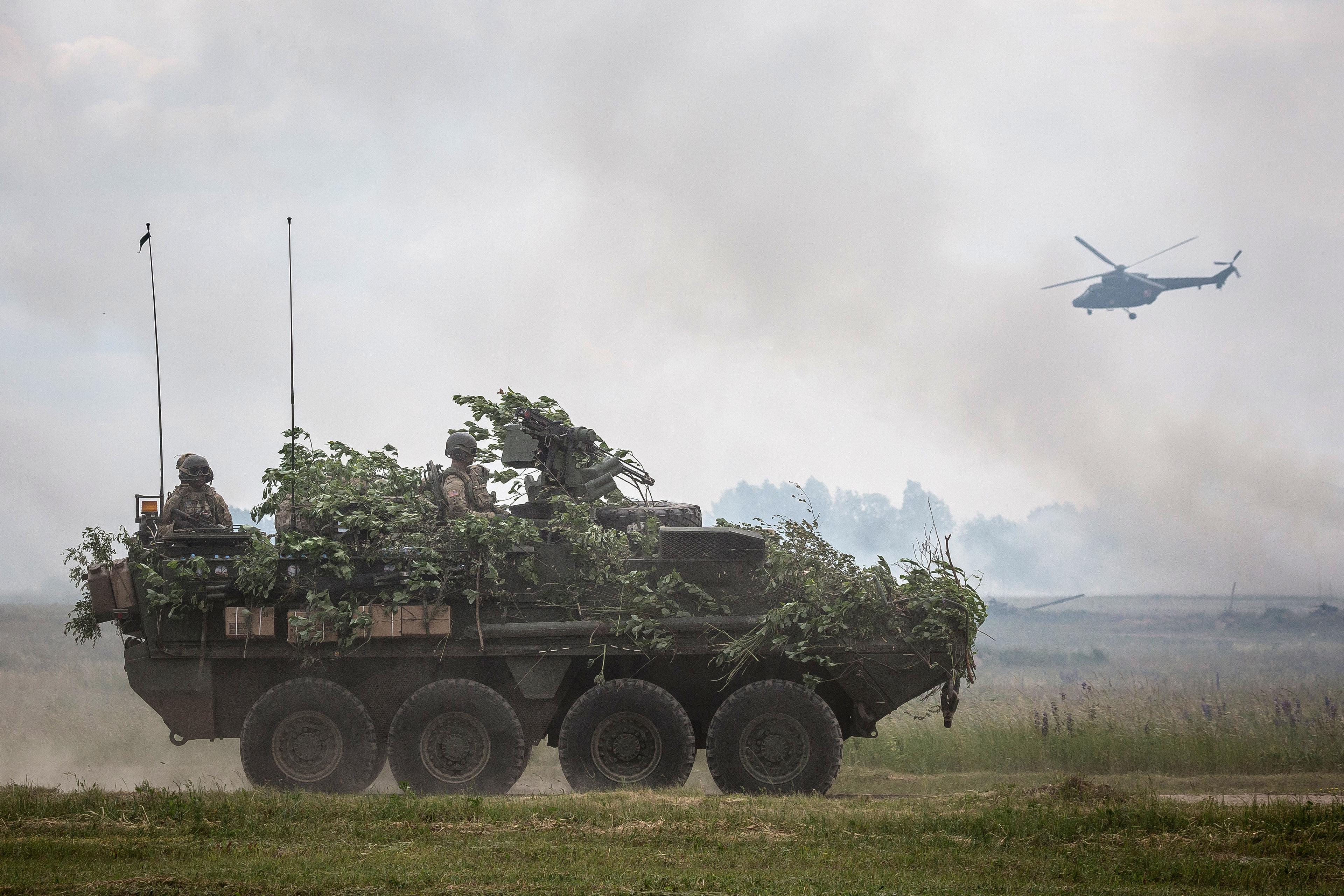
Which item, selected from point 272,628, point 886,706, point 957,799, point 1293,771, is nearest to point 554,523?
point 272,628

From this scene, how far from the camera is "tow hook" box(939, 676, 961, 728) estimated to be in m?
11.0

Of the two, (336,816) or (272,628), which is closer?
(336,816)

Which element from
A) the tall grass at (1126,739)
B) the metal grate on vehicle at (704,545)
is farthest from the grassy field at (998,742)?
the metal grate on vehicle at (704,545)

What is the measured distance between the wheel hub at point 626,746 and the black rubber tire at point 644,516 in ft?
6.70

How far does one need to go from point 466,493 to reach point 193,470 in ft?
9.08

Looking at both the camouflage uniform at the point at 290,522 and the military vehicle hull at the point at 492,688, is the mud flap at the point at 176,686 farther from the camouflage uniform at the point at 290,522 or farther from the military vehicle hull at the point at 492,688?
the camouflage uniform at the point at 290,522

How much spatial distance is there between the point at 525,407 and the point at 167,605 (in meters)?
4.08

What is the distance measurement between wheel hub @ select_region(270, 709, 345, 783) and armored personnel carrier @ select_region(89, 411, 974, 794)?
0.05 feet

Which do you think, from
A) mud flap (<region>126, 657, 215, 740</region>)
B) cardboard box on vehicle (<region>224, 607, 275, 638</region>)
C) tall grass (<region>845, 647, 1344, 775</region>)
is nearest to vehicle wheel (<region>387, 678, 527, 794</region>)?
cardboard box on vehicle (<region>224, 607, 275, 638</region>)

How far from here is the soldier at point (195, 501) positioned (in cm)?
1175

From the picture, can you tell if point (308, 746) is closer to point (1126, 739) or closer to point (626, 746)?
point (626, 746)

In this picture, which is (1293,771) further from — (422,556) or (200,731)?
(200,731)

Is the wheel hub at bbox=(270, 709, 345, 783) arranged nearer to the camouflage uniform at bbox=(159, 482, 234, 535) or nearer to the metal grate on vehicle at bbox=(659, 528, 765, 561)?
the camouflage uniform at bbox=(159, 482, 234, 535)

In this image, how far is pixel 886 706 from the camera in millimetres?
11125
